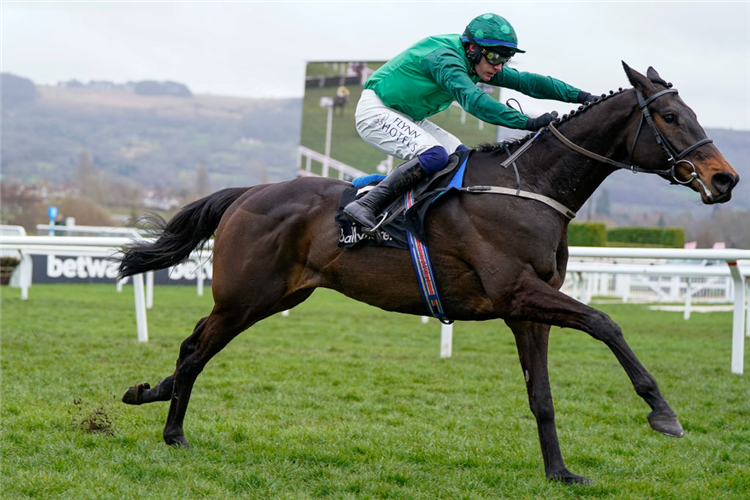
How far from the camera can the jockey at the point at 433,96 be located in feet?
13.6

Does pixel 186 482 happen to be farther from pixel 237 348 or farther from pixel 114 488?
pixel 237 348

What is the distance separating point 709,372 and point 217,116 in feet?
470

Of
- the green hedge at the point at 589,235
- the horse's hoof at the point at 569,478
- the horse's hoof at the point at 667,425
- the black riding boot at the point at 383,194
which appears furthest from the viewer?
the green hedge at the point at 589,235

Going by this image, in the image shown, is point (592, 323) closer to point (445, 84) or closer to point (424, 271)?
point (424, 271)

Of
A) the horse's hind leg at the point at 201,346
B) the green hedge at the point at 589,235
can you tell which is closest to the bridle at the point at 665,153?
the horse's hind leg at the point at 201,346

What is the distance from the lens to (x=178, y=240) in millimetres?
5289

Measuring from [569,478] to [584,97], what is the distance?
211 cm

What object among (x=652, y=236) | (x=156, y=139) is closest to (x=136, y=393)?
(x=652, y=236)

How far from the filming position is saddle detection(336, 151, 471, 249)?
14.0ft

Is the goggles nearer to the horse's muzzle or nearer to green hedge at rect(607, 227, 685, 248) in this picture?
the horse's muzzle

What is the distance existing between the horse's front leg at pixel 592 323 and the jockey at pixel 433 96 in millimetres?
888

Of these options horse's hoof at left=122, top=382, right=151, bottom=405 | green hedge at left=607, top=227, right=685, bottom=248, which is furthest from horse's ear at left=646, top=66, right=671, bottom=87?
green hedge at left=607, top=227, right=685, bottom=248

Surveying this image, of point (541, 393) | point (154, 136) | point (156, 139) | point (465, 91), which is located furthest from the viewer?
point (154, 136)

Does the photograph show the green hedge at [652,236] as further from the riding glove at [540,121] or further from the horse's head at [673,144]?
the horse's head at [673,144]
